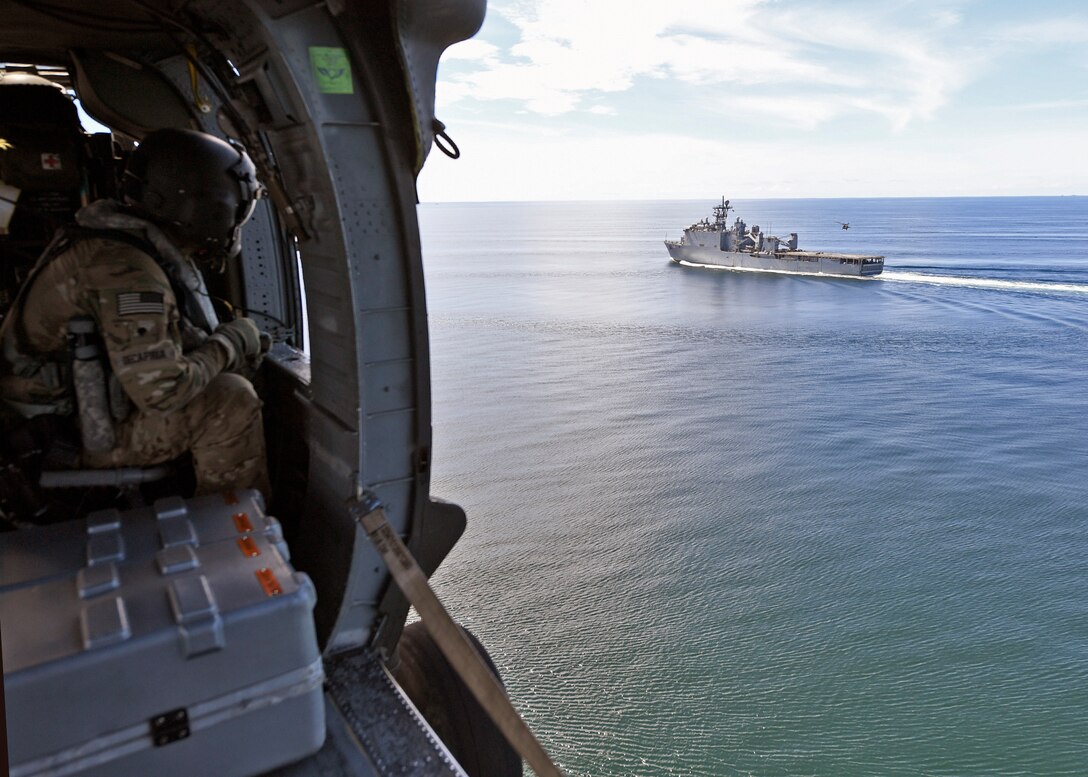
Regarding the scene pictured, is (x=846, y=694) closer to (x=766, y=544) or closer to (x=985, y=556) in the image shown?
(x=766, y=544)

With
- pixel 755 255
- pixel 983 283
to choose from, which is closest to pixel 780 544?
pixel 983 283

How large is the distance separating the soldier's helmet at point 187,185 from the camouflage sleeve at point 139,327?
0.31 m

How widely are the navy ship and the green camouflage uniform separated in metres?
40.0

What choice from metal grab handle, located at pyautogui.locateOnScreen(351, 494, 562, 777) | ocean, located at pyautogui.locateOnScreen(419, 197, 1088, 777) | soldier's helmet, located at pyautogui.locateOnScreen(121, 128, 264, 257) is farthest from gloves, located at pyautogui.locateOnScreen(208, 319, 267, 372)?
ocean, located at pyautogui.locateOnScreen(419, 197, 1088, 777)

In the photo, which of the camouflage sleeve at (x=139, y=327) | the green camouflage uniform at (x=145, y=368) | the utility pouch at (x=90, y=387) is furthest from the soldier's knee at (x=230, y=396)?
the utility pouch at (x=90, y=387)

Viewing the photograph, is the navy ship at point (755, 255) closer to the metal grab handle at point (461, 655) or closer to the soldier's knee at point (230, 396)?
the soldier's knee at point (230, 396)

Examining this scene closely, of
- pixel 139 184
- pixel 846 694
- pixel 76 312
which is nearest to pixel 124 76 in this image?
pixel 139 184

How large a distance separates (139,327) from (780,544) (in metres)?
11.2

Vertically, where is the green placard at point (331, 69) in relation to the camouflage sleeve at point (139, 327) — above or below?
above

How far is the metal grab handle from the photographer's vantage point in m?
2.00

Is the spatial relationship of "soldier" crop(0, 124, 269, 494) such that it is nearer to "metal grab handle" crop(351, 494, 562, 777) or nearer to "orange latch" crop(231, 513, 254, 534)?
"orange latch" crop(231, 513, 254, 534)

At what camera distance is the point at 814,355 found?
23469 mm

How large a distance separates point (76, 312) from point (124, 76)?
7.62 feet

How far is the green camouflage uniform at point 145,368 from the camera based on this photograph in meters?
2.36
